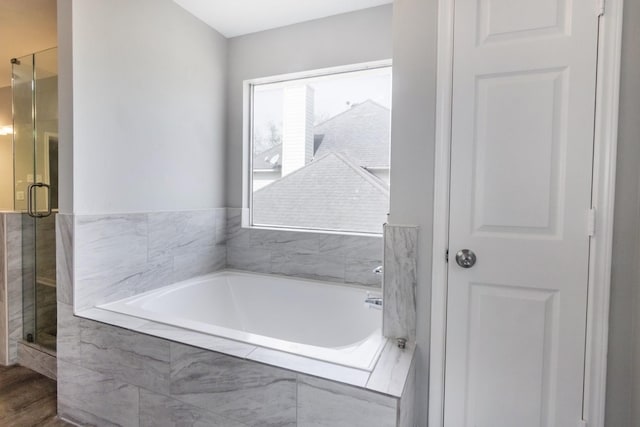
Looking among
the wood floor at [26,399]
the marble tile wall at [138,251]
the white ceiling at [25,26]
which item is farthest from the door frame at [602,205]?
the white ceiling at [25,26]

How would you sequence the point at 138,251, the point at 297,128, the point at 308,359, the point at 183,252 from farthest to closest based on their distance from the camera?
1. the point at 297,128
2. the point at 183,252
3. the point at 138,251
4. the point at 308,359

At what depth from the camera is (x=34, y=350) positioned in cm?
234

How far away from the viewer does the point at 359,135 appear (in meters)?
2.50

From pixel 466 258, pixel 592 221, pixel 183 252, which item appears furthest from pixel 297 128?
pixel 592 221

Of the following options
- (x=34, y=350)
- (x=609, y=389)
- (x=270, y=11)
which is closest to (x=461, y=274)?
(x=609, y=389)

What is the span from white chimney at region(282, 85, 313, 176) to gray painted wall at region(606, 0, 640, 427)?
1.93 meters

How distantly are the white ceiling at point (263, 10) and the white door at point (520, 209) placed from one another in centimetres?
127

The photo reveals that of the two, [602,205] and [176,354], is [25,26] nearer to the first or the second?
[176,354]

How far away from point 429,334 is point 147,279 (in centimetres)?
185

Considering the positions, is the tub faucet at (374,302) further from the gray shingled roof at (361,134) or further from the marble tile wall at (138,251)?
the marble tile wall at (138,251)

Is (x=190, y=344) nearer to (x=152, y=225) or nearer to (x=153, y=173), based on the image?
(x=152, y=225)

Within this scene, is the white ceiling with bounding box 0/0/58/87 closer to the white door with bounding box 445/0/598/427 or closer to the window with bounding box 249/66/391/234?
the window with bounding box 249/66/391/234

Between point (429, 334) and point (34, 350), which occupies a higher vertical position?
point (429, 334)

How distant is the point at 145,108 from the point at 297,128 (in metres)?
1.15
